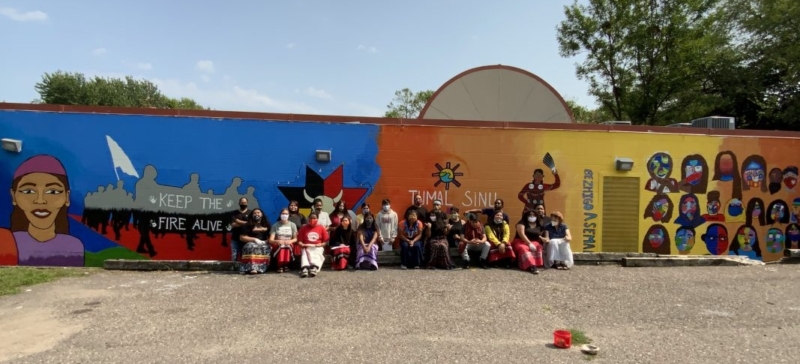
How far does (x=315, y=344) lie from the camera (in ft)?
14.7

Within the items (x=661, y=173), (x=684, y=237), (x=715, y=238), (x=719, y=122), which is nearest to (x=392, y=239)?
(x=661, y=173)

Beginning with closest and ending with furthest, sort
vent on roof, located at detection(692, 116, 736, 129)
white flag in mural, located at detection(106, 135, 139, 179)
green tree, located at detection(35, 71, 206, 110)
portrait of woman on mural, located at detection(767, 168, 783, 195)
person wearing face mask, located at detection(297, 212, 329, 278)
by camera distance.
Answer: person wearing face mask, located at detection(297, 212, 329, 278) → white flag in mural, located at detection(106, 135, 139, 179) → portrait of woman on mural, located at detection(767, 168, 783, 195) → vent on roof, located at detection(692, 116, 736, 129) → green tree, located at detection(35, 71, 206, 110)

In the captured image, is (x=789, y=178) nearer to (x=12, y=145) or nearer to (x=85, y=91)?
(x=12, y=145)

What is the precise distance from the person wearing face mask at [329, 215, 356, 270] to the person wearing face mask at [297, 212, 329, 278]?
0.63ft

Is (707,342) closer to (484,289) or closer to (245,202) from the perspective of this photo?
(484,289)

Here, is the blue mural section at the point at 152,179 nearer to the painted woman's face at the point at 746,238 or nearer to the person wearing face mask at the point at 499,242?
the person wearing face mask at the point at 499,242

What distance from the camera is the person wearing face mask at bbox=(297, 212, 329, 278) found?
764cm

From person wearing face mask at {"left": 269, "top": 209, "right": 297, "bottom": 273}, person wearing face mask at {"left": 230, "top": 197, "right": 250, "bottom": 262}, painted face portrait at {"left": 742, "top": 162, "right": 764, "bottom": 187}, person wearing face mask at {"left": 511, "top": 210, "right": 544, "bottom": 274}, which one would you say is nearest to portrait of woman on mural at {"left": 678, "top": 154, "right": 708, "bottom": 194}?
painted face portrait at {"left": 742, "top": 162, "right": 764, "bottom": 187}

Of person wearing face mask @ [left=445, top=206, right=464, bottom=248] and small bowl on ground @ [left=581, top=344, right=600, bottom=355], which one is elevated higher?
person wearing face mask @ [left=445, top=206, right=464, bottom=248]

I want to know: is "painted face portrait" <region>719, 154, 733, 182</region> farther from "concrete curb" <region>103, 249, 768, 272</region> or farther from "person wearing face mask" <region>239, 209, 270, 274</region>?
"person wearing face mask" <region>239, 209, 270, 274</region>

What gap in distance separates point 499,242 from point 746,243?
580 cm

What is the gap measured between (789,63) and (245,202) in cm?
1872

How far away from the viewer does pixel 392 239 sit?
28.9 ft

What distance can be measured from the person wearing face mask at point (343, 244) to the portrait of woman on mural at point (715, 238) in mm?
7480
